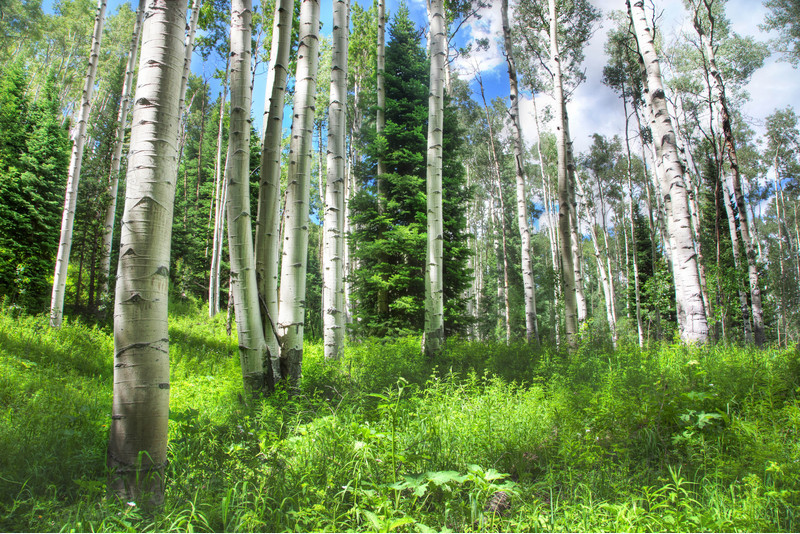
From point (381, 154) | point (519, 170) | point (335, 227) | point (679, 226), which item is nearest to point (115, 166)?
point (381, 154)

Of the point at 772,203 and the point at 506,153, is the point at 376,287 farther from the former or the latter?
the point at 772,203

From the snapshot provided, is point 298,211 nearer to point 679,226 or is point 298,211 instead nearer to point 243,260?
point 243,260

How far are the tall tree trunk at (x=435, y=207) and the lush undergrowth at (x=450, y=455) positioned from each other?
2.05 m

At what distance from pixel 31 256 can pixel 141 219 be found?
12.7 meters

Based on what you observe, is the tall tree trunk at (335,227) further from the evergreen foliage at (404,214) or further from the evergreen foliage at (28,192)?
the evergreen foliage at (28,192)

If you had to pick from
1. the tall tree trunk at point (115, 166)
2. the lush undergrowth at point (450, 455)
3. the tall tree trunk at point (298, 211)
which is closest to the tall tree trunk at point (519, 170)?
the lush undergrowth at point (450, 455)

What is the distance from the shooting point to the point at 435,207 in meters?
7.11

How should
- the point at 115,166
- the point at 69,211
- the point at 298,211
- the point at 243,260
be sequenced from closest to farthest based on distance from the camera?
the point at 243,260 → the point at 298,211 → the point at 69,211 → the point at 115,166

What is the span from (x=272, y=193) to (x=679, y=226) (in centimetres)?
602

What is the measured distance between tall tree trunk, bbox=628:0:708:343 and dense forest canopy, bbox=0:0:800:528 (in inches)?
1.4

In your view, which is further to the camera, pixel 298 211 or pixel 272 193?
pixel 298 211

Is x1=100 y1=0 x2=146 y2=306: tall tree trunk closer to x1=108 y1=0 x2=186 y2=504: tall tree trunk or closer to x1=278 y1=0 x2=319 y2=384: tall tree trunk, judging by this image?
x1=278 y1=0 x2=319 y2=384: tall tree trunk

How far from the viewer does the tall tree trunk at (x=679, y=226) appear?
5367 millimetres

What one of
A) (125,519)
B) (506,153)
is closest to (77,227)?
(125,519)
